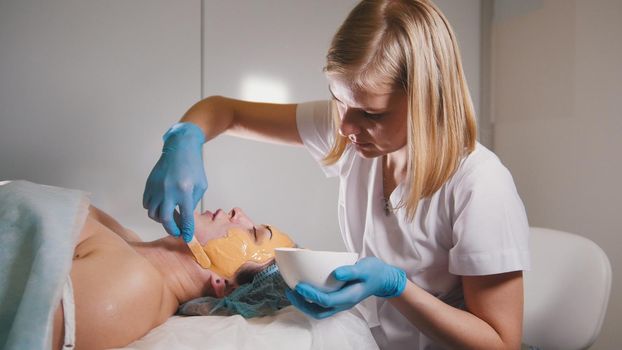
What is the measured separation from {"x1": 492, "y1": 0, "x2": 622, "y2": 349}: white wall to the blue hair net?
103 cm

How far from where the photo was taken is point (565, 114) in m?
1.65

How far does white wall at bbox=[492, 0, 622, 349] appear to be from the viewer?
1471mm

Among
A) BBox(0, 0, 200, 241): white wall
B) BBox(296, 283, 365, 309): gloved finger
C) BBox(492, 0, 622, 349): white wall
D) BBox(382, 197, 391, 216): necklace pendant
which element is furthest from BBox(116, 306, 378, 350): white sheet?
BBox(492, 0, 622, 349): white wall

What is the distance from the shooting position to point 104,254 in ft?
3.24

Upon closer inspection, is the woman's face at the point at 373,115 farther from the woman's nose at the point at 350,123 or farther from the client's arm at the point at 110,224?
the client's arm at the point at 110,224

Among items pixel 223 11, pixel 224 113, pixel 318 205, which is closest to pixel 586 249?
pixel 318 205

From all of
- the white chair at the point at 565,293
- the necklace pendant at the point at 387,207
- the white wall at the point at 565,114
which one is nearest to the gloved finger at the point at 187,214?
the necklace pendant at the point at 387,207

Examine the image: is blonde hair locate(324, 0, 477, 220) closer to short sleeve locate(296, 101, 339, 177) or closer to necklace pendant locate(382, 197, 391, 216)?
necklace pendant locate(382, 197, 391, 216)

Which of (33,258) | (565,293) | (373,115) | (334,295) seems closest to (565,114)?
(565,293)

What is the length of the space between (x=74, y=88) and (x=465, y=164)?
1199 millimetres

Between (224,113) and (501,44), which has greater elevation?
(501,44)

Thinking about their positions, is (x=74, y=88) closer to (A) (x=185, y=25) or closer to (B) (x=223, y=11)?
(A) (x=185, y=25)

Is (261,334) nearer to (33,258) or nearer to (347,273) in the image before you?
(347,273)

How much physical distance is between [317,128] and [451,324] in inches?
25.7
